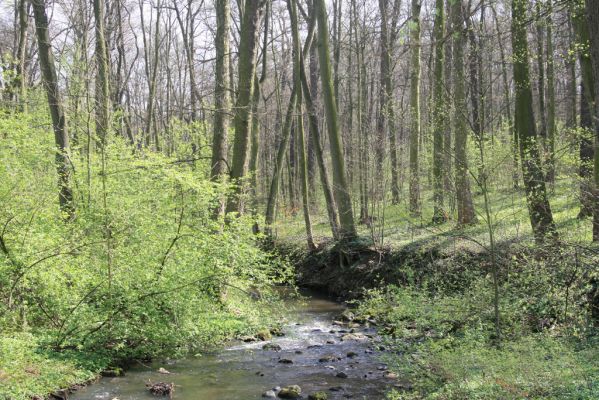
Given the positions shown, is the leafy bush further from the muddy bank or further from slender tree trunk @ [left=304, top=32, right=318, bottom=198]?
slender tree trunk @ [left=304, top=32, right=318, bottom=198]

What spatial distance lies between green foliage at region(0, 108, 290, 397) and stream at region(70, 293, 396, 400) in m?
0.40

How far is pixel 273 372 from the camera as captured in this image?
8367 mm

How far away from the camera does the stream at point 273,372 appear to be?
7266mm

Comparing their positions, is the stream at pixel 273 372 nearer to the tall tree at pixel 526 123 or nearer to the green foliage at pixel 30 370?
the green foliage at pixel 30 370

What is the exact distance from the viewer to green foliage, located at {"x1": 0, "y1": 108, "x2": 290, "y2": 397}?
25.4 ft

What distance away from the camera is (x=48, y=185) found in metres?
9.77

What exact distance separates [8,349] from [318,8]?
38.6 ft

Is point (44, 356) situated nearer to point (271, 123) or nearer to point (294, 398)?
point (294, 398)

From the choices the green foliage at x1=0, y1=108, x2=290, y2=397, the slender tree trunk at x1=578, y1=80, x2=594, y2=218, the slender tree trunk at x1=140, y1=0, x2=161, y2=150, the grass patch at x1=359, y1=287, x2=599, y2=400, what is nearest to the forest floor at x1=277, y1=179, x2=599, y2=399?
the grass patch at x1=359, y1=287, x2=599, y2=400

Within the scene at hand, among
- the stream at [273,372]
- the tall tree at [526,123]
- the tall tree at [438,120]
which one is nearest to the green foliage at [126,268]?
the stream at [273,372]

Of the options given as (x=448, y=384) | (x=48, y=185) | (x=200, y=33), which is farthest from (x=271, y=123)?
(x=448, y=384)

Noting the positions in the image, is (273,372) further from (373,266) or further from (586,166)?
(586,166)

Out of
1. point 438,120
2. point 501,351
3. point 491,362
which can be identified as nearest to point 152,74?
point 438,120

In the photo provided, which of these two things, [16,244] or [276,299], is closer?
[16,244]
